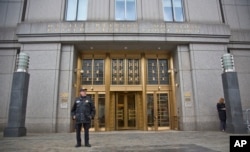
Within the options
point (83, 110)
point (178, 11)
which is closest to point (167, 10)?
point (178, 11)

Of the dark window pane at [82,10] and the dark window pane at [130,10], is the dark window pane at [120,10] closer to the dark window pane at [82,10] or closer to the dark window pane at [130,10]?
the dark window pane at [130,10]

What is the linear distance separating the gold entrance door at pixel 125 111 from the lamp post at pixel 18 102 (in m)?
6.02

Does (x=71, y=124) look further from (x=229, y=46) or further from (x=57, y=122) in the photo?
(x=229, y=46)

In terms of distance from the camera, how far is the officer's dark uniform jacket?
20.8ft

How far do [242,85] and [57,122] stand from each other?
39.4 feet

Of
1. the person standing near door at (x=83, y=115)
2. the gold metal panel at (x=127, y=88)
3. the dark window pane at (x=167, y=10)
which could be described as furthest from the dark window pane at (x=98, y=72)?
the person standing near door at (x=83, y=115)

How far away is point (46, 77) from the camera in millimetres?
12133

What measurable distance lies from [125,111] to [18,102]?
6.75 meters

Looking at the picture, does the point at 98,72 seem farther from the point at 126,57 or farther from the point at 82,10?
the point at 82,10

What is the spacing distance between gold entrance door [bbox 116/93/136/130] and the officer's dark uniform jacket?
747 cm

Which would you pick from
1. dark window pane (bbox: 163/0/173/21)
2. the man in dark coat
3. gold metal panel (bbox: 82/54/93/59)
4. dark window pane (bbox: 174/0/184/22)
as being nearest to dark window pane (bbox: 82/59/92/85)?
gold metal panel (bbox: 82/54/93/59)

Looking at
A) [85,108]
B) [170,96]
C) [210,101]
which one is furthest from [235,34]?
[85,108]

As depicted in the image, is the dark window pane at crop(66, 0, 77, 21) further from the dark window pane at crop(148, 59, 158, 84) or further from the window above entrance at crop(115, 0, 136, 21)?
the dark window pane at crop(148, 59, 158, 84)

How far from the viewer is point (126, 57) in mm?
14359
